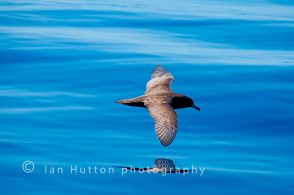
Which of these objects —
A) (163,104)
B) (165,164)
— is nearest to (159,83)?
(165,164)

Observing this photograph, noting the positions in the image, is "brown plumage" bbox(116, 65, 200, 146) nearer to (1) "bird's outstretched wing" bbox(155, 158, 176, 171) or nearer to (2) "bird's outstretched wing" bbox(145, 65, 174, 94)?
(2) "bird's outstretched wing" bbox(145, 65, 174, 94)

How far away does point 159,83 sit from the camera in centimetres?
1448

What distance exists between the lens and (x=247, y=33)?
25375 millimetres

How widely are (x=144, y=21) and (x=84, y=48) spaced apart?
427 cm

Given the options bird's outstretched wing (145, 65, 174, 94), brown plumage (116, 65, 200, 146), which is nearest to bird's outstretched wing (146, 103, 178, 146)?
brown plumage (116, 65, 200, 146)

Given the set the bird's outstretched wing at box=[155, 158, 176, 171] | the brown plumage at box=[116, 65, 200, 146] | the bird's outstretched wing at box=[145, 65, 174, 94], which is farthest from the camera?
the bird's outstretched wing at box=[145, 65, 174, 94]

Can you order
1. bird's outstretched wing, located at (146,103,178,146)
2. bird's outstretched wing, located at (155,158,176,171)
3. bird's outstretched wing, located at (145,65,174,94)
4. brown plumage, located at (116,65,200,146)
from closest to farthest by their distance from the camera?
bird's outstretched wing, located at (146,103,178,146) < brown plumage, located at (116,65,200,146) < bird's outstretched wing, located at (155,158,176,171) < bird's outstretched wing, located at (145,65,174,94)

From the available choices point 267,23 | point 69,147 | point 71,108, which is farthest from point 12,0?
point 69,147

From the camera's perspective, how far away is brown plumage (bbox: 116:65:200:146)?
12.2m

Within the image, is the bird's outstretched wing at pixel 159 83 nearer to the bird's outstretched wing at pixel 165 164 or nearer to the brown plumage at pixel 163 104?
the brown plumage at pixel 163 104

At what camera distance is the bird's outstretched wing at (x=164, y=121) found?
12.1 metres

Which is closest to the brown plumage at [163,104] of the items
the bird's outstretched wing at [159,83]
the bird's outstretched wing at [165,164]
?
the bird's outstretched wing at [159,83]

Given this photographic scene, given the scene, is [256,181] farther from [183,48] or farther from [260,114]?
[183,48]

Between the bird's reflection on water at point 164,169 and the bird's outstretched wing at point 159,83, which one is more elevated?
the bird's outstretched wing at point 159,83
